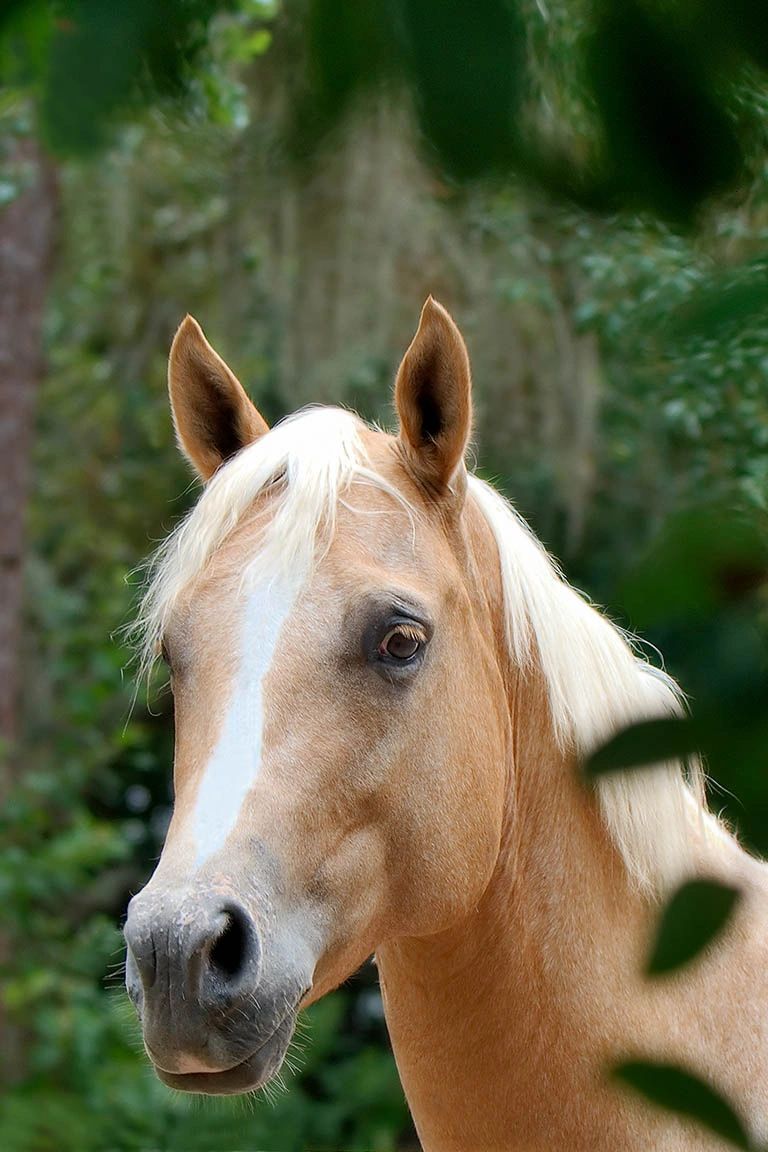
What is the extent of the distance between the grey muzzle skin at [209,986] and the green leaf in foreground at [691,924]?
2.98ft

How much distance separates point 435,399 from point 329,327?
13.4 ft

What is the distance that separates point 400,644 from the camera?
5.48ft

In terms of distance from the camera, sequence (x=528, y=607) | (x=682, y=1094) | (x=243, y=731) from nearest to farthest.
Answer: (x=682, y=1094), (x=243, y=731), (x=528, y=607)

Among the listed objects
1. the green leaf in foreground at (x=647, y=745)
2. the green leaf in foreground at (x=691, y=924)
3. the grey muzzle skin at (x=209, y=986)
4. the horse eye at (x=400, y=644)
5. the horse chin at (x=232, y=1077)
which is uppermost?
the green leaf in foreground at (x=647, y=745)

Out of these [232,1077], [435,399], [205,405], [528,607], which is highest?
[205,405]

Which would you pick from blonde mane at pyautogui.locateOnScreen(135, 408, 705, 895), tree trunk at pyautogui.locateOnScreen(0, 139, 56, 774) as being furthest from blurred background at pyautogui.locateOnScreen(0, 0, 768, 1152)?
blonde mane at pyautogui.locateOnScreen(135, 408, 705, 895)

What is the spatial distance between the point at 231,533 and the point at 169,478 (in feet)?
16.5

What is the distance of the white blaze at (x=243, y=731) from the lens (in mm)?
1456

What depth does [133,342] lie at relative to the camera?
22.8 feet

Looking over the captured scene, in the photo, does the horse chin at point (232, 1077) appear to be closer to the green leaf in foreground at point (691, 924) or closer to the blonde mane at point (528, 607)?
the blonde mane at point (528, 607)

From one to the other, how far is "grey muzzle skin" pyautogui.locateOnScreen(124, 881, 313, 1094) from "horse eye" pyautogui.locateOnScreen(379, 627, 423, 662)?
379 mm

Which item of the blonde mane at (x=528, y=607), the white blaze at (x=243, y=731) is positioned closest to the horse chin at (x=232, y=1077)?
the white blaze at (x=243, y=731)

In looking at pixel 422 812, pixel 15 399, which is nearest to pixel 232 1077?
pixel 422 812

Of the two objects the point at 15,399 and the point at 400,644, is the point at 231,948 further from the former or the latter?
the point at 15,399
